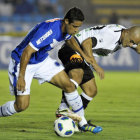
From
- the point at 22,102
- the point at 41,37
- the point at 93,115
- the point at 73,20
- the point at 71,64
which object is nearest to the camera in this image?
the point at 73,20

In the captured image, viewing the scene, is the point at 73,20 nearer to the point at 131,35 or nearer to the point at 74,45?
the point at 74,45

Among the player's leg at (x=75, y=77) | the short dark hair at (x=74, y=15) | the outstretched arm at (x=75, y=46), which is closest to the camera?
the short dark hair at (x=74, y=15)

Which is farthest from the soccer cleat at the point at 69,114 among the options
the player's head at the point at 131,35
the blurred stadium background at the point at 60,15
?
the blurred stadium background at the point at 60,15

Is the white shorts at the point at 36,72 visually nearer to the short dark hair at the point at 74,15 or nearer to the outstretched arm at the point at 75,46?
the outstretched arm at the point at 75,46

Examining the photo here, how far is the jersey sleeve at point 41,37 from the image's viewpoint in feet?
16.7

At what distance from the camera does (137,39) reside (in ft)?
19.3

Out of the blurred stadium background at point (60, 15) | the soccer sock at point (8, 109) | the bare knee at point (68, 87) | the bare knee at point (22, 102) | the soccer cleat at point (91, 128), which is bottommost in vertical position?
the soccer cleat at point (91, 128)

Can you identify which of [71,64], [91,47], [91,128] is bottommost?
[91,128]

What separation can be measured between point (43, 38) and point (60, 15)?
1784 centimetres

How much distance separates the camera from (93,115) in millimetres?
7094

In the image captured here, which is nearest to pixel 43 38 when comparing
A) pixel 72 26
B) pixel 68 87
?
pixel 72 26

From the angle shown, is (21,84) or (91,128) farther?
(91,128)

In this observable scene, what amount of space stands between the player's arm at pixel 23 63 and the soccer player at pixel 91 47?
2.60 feet

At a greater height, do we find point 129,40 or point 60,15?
point 60,15
